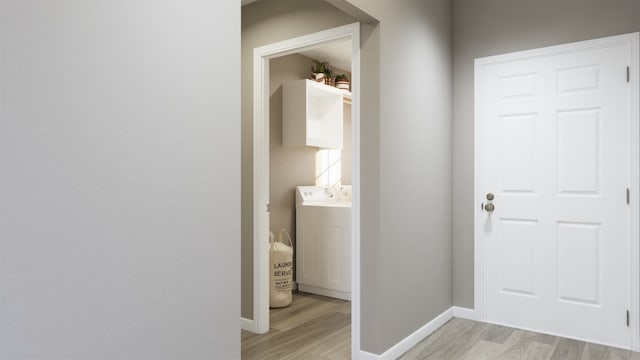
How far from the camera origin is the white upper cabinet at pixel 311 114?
425 centimetres

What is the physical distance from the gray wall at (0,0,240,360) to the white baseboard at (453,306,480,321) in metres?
2.33

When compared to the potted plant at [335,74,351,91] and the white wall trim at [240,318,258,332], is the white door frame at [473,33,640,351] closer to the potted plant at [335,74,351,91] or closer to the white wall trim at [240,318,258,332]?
the potted plant at [335,74,351,91]

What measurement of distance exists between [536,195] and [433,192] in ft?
2.37

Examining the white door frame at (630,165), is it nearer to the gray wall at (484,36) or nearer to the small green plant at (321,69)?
the gray wall at (484,36)

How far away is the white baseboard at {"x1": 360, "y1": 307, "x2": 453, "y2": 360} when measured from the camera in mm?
Result: 2623

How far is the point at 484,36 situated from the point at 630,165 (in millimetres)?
1349

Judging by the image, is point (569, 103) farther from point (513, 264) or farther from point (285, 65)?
point (285, 65)

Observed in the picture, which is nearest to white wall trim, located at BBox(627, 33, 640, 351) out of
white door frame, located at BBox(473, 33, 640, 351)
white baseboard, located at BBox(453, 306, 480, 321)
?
white door frame, located at BBox(473, 33, 640, 351)

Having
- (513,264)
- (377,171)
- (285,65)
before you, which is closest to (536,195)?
(513,264)

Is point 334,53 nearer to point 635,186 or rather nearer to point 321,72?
point 321,72

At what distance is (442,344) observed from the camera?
2.97 m

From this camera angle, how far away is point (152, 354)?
1.42 m

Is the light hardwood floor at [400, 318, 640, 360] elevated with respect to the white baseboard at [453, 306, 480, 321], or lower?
lower

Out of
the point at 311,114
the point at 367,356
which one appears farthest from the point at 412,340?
the point at 311,114
